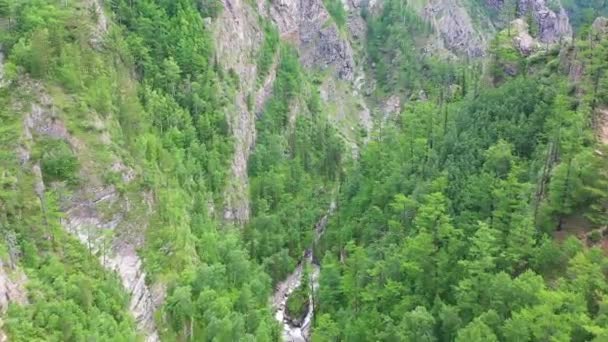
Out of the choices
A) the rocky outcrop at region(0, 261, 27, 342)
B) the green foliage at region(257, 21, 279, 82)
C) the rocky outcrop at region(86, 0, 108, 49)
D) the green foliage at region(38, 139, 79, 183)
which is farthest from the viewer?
the green foliage at region(257, 21, 279, 82)

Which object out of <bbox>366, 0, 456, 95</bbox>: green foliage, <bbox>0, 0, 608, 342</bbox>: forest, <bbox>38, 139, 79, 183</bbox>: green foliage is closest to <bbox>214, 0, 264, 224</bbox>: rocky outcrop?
<bbox>0, 0, 608, 342</bbox>: forest

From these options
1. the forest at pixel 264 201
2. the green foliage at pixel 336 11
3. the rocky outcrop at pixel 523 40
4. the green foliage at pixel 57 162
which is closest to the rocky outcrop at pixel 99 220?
the forest at pixel 264 201

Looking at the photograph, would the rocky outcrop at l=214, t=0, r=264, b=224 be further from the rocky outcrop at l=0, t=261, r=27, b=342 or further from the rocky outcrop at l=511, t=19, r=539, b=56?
the rocky outcrop at l=511, t=19, r=539, b=56

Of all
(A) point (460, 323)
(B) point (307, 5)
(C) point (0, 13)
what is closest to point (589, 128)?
(A) point (460, 323)

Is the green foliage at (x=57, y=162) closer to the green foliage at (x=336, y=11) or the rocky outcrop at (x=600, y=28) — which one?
the rocky outcrop at (x=600, y=28)

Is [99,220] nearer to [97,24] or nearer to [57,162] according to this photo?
[57,162]

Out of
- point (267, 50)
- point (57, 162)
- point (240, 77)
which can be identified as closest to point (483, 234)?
point (57, 162)

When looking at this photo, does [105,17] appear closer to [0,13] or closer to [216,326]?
[0,13]
